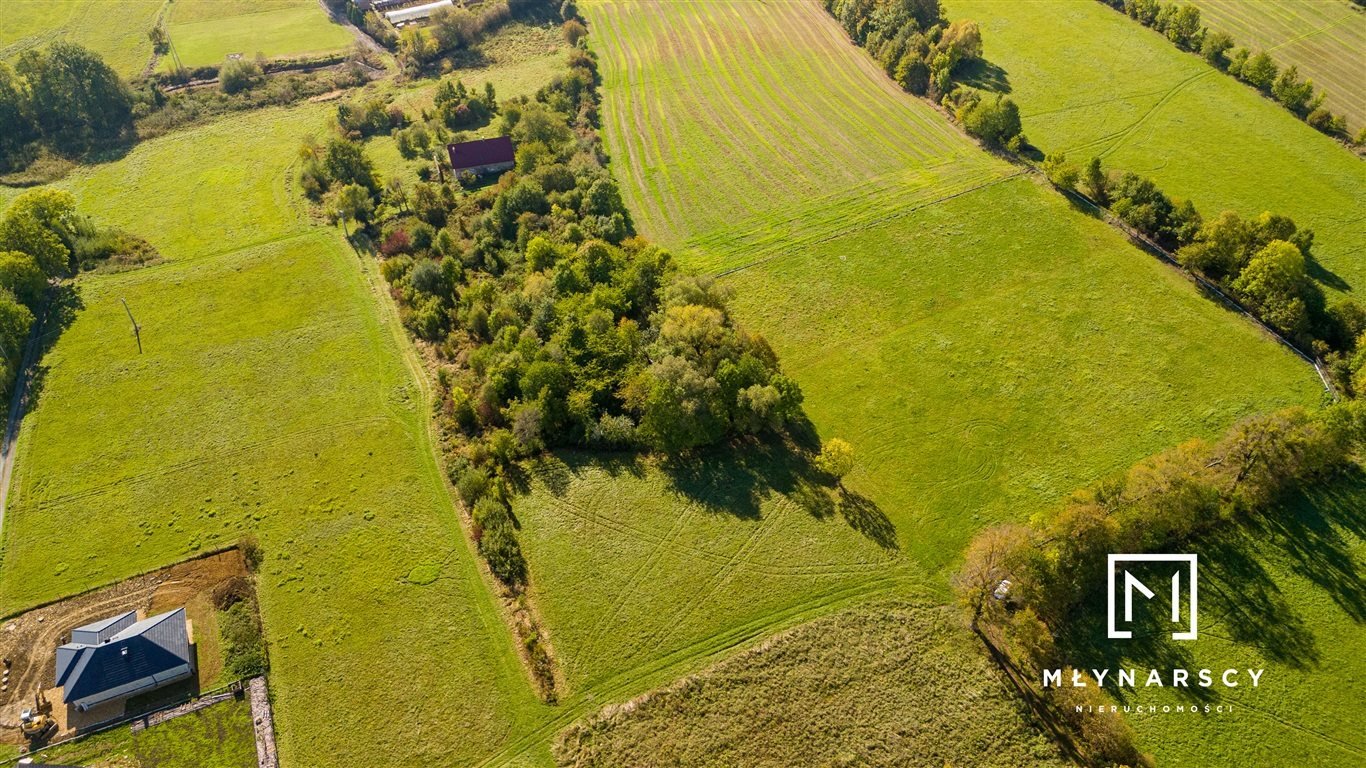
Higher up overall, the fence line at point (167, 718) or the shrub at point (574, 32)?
the shrub at point (574, 32)

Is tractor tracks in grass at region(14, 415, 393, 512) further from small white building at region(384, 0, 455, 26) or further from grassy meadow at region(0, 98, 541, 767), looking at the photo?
small white building at region(384, 0, 455, 26)

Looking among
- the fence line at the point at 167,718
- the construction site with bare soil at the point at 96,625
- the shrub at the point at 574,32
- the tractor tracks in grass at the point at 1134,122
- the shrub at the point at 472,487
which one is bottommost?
the fence line at the point at 167,718

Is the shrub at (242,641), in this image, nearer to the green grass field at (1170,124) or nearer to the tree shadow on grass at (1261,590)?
the tree shadow on grass at (1261,590)

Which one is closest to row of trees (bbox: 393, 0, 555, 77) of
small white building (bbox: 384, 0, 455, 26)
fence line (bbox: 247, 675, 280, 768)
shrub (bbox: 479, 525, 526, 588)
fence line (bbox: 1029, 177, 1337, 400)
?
small white building (bbox: 384, 0, 455, 26)

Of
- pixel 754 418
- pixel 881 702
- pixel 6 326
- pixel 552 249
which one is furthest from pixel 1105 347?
pixel 6 326

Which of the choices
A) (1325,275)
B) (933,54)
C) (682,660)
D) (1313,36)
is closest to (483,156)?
(933,54)

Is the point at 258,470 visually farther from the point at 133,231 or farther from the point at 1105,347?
the point at 1105,347

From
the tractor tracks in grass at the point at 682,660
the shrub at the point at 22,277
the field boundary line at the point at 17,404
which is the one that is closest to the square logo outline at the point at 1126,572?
the tractor tracks in grass at the point at 682,660
